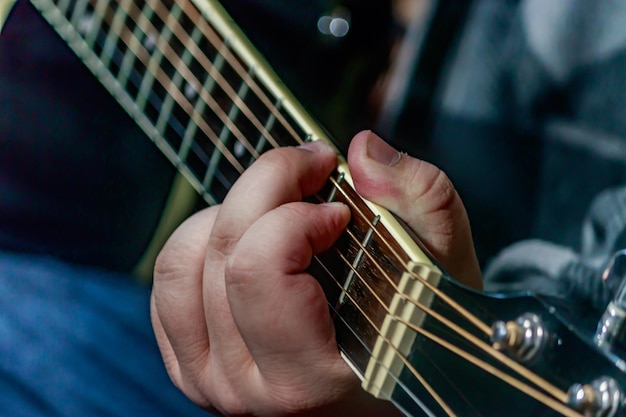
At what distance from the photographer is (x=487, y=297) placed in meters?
0.31

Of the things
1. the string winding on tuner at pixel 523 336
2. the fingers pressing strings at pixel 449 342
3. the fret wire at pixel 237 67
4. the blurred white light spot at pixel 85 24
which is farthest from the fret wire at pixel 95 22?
the string winding on tuner at pixel 523 336

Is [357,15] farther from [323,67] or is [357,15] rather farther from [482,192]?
[482,192]

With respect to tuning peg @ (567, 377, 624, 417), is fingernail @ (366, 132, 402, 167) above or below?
above

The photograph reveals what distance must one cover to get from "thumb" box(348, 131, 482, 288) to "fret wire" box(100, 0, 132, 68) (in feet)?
0.92

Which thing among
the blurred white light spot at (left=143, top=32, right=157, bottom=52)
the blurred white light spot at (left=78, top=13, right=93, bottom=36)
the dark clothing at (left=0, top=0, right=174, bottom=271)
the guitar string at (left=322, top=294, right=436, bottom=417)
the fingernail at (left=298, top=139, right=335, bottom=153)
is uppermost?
the fingernail at (left=298, top=139, right=335, bottom=153)

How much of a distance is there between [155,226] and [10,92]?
192mm

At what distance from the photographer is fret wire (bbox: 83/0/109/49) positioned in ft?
1.92

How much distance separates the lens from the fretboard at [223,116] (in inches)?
13.8

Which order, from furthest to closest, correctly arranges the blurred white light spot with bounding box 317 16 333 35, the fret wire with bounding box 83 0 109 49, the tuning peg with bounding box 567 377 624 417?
the blurred white light spot with bounding box 317 16 333 35, the fret wire with bounding box 83 0 109 49, the tuning peg with bounding box 567 377 624 417

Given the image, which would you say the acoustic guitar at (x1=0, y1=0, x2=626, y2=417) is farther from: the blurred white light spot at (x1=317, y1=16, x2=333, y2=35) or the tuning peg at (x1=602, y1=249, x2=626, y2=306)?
the blurred white light spot at (x1=317, y1=16, x2=333, y2=35)

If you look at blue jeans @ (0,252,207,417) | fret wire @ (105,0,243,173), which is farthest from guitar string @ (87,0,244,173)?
blue jeans @ (0,252,207,417)

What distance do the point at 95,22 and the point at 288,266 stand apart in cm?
33

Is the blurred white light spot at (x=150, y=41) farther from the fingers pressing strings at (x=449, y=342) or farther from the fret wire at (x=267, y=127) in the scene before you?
the fingers pressing strings at (x=449, y=342)

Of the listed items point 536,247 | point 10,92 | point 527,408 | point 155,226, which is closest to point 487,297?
point 527,408
